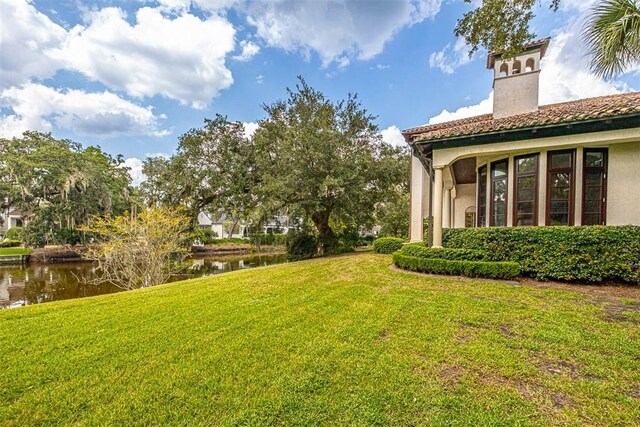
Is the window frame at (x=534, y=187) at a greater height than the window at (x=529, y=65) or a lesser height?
lesser

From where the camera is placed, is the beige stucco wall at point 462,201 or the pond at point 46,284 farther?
the beige stucco wall at point 462,201

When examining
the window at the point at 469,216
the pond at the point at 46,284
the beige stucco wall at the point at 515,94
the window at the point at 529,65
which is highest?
the window at the point at 529,65

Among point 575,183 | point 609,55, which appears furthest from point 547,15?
point 575,183

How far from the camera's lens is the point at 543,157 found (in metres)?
7.83

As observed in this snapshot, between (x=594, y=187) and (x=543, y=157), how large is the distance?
149 cm

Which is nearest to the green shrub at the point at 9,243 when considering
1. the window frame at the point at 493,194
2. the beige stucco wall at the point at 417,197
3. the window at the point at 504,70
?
the beige stucco wall at the point at 417,197

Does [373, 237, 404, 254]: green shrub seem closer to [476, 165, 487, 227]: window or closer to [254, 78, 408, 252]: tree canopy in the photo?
[254, 78, 408, 252]: tree canopy

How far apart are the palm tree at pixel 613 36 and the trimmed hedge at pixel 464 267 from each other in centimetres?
455

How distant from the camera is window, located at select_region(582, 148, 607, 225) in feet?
24.3

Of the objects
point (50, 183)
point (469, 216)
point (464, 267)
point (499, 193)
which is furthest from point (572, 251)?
point (50, 183)

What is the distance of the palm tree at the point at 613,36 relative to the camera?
196 inches

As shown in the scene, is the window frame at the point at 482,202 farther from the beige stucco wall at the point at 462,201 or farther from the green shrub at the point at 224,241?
the green shrub at the point at 224,241

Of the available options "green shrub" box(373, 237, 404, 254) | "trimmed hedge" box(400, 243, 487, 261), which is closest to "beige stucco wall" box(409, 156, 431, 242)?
"green shrub" box(373, 237, 404, 254)

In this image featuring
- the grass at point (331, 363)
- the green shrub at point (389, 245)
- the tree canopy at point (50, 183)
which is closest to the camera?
the grass at point (331, 363)
